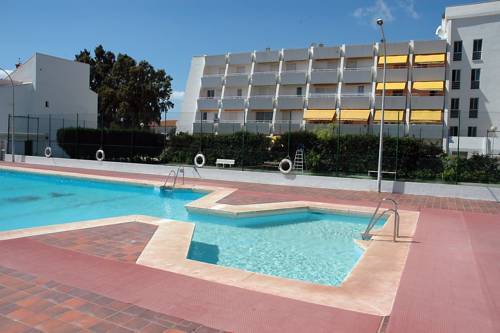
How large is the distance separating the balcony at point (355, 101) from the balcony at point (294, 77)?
5.37 m

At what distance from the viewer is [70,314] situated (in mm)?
4035

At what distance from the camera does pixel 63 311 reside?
4102mm

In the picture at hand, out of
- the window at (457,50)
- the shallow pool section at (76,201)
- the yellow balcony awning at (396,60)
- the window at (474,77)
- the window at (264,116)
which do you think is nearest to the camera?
the shallow pool section at (76,201)

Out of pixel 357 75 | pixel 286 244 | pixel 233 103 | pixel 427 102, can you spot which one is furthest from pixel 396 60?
pixel 286 244

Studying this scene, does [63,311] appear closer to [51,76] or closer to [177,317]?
[177,317]

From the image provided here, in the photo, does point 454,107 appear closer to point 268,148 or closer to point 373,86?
point 373,86

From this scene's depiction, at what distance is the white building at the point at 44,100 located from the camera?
102 ft

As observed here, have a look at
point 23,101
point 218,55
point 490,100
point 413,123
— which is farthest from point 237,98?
point 490,100

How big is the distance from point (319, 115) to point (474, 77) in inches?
620

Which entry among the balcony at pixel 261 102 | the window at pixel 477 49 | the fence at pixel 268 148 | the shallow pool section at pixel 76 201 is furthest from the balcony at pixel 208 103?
the shallow pool section at pixel 76 201

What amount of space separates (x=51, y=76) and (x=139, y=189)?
76.6 feet

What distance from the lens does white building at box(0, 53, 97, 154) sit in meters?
31.2

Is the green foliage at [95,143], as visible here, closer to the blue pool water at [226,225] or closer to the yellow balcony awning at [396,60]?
the blue pool water at [226,225]

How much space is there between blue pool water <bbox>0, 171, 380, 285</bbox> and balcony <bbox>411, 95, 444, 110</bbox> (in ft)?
101
